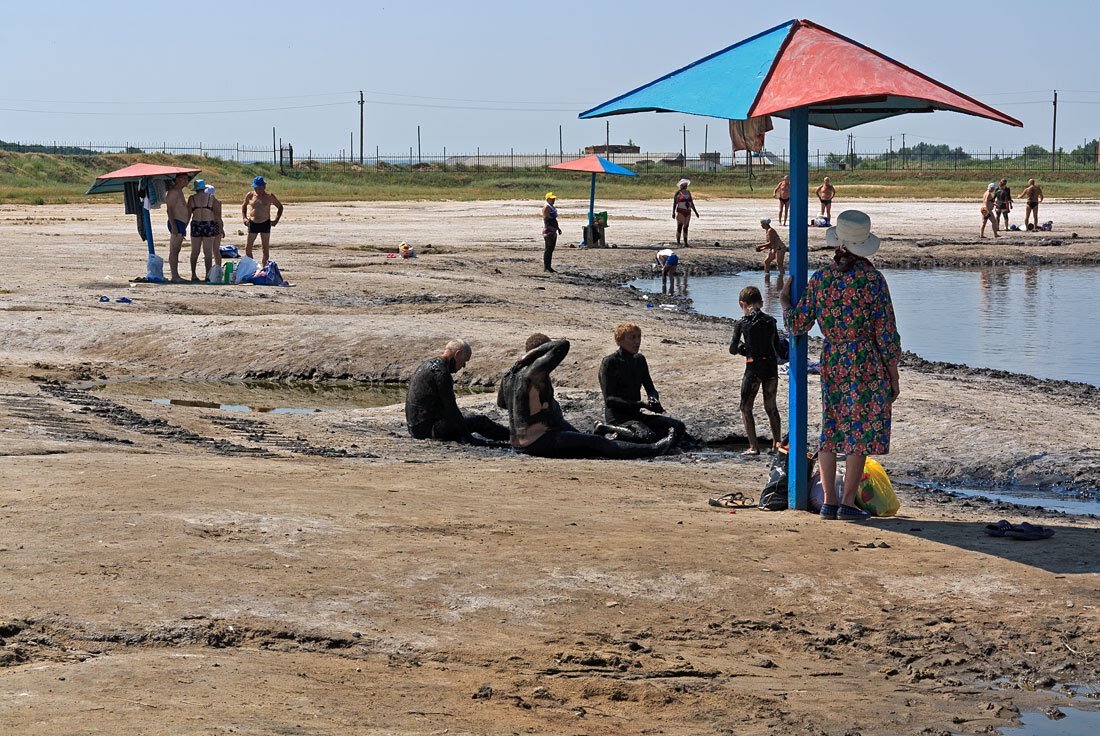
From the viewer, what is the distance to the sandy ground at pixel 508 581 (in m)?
5.31

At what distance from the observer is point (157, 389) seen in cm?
1466

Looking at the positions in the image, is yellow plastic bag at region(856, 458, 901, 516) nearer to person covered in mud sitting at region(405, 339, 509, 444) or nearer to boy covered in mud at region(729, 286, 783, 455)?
boy covered in mud at region(729, 286, 783, 455)

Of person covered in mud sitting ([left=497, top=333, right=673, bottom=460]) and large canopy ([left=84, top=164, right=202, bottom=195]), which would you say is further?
large canopy ([left=84, top=164, right=202, bottom=195])

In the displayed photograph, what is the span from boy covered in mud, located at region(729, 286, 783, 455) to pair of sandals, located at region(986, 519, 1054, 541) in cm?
258

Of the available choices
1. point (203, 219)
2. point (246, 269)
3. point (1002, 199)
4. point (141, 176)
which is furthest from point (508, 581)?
point (1002, 199)

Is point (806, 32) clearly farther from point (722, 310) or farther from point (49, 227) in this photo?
point (49, 227)

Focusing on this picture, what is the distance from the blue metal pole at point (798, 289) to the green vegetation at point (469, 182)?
163 feet

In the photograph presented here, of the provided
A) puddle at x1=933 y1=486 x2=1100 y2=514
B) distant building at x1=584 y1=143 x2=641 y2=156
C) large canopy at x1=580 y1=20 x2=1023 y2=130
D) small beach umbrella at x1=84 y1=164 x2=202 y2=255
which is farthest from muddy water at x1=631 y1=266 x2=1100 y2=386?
distant building at x1=584 y1=143 x2=641 y2=156

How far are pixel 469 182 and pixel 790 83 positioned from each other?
7054 centimetres

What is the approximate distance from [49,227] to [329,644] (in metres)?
32.6

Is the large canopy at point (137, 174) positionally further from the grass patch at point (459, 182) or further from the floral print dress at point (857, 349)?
the grass patch at point (459, 182)

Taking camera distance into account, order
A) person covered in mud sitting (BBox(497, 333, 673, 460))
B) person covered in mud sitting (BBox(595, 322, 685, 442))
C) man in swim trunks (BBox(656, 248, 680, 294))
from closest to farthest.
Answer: person covered in mud sitting (BBox(497, 333, 673, 460)) → person covered in mud sitting (BBox(595, 322, 685, 442)) → man in swim trunks (BBox(656, 248, 680, 294))

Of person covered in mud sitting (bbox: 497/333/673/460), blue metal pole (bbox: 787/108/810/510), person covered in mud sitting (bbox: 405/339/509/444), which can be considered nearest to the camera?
blue metal pole (bbox: 787/108/810/510)

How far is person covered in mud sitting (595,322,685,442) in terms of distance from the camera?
11.1 metres
